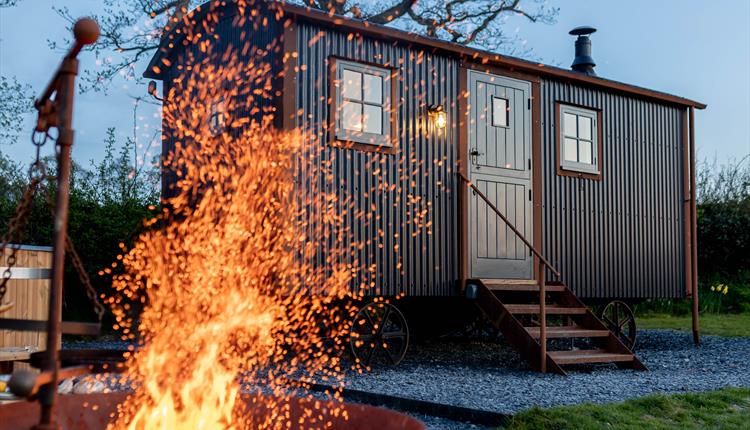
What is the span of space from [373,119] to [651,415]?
4.24m

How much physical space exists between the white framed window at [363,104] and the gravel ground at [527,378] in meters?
2.50

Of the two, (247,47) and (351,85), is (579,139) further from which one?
(247,47)

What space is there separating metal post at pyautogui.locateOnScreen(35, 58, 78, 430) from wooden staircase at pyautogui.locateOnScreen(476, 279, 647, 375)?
6.31 metres

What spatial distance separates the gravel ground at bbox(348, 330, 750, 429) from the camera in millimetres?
6227

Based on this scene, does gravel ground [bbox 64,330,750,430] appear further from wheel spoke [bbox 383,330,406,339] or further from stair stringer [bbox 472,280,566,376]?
wheel spoke [bbox 383,330,406,339]

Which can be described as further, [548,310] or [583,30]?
[583,30]

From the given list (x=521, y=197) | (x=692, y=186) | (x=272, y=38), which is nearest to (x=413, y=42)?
(x=272, y=38)

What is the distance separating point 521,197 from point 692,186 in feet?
11.7

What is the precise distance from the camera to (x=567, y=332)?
853cm

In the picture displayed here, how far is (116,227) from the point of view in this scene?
38.7 ft

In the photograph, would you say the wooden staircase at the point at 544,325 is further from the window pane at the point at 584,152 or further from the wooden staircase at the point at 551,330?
the window pane at the point at 584,152

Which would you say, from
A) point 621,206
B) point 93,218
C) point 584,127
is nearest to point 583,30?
point 584,127

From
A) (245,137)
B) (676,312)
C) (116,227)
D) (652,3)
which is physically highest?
(652,3)

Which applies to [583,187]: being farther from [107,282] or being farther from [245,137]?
[107,282]
